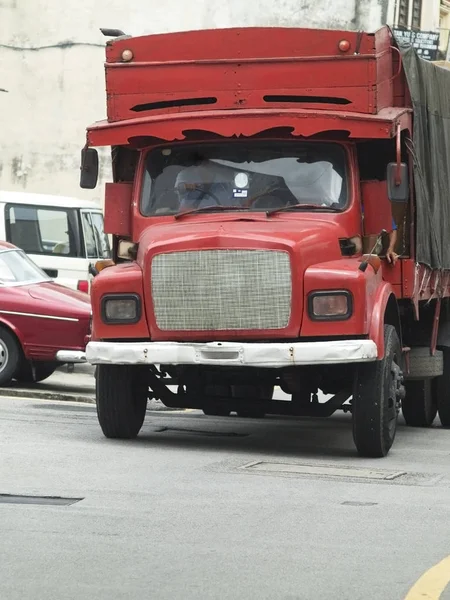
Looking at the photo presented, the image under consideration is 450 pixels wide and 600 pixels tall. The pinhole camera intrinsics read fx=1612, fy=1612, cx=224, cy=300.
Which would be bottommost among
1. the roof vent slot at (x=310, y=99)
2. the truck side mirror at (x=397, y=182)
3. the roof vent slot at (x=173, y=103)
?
the truck side mirror at (x=397, y=182)

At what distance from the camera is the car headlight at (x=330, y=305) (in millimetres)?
11812

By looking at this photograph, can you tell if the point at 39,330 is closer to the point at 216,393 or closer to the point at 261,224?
the point at 216,393

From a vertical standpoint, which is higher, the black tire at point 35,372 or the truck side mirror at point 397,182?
the truck side mirror at point 397,182

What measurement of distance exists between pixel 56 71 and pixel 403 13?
9900 mm

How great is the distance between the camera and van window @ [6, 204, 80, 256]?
27.4 metres

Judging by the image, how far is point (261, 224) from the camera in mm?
12312

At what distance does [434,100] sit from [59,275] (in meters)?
13.8

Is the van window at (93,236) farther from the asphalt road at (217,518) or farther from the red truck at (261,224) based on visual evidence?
the red truck at (261,224)

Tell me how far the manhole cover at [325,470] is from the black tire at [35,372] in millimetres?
8182

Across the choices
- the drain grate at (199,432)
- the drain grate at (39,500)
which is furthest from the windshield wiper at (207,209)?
the drain grate at (39,500)

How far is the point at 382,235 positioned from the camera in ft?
42.4

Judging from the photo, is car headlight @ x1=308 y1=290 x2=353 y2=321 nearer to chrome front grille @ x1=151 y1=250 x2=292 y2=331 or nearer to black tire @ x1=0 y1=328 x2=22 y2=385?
chrome front grille @ x1=151 y1=250 x2=292 y2=331

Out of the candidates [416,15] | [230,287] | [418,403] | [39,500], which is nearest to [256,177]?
[230,287]

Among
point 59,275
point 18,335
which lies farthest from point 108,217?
point 59,275
